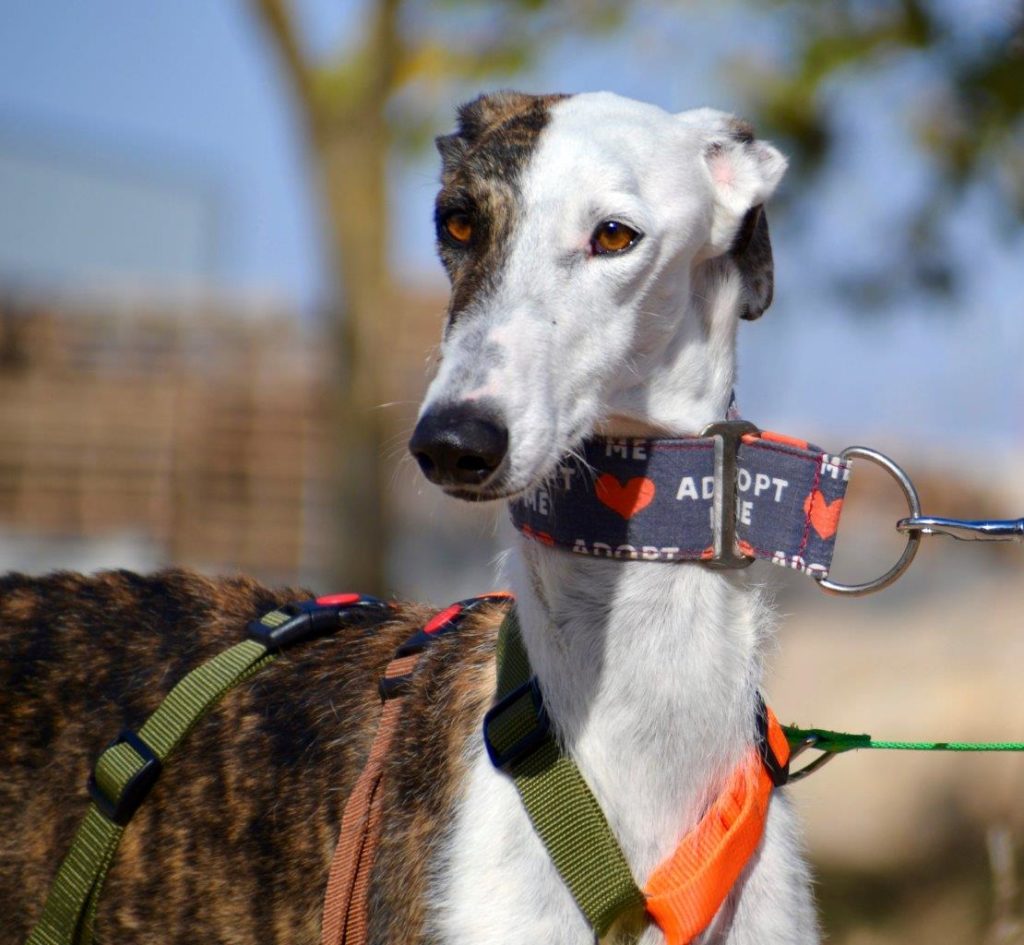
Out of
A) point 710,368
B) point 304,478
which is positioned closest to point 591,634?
point 710,368

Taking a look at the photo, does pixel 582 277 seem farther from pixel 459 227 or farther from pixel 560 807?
pixel 560 807

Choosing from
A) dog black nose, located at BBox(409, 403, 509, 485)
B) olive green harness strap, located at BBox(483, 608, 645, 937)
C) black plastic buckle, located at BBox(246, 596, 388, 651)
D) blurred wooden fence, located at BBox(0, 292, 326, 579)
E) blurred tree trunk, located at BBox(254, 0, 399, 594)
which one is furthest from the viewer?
blurred wooden fence, located at BBox(0, 292, 326, 579)

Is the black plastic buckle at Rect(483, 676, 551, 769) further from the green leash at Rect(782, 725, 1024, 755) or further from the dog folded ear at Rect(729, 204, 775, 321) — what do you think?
the dog folded ear at Rect(729, 204, 775, 321)

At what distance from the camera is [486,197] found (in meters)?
2.35

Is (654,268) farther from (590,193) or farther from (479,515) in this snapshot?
(479,515)

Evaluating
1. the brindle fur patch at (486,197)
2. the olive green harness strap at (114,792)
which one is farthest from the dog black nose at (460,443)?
the olive green harness strap at (114,792)

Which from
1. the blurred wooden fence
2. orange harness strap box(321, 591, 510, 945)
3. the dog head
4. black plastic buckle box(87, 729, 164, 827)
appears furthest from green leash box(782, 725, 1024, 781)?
the blurred wooden fence

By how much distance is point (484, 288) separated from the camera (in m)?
2.25

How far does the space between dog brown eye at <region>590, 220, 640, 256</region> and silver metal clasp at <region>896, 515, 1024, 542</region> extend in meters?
0.67

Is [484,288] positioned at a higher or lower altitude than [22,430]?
higher

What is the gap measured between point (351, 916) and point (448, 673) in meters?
0.45

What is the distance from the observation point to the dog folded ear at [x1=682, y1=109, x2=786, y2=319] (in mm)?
2553

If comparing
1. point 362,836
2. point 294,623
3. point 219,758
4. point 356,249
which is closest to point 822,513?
point 362,836

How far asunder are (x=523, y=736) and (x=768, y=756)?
44 cm
